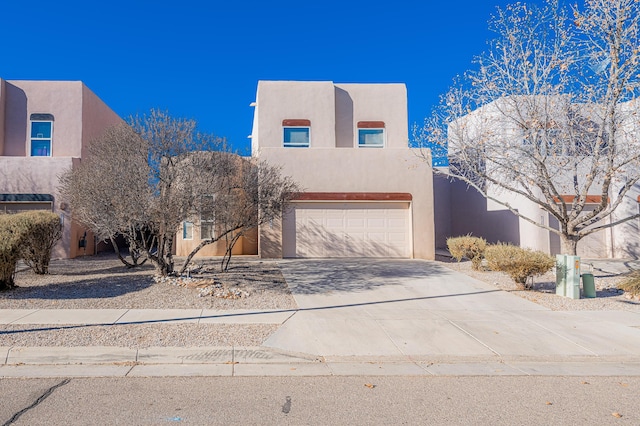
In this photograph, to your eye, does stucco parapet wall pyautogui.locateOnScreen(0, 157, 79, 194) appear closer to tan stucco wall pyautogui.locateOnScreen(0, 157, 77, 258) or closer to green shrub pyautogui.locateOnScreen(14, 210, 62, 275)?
tan stucco wall pyautogui.locateOnScreen(0, 157, 77, 258)

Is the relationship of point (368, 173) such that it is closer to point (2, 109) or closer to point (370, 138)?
point (370, 138)

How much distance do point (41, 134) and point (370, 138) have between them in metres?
13.9

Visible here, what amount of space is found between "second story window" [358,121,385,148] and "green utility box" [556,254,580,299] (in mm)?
10690

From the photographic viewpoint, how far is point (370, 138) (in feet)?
64.2

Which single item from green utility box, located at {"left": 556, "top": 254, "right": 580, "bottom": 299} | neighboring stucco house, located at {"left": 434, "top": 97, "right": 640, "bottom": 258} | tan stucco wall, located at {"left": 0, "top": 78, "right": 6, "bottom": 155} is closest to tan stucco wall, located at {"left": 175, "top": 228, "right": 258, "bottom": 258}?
tan stucco wall, located at {"left": 0, "top": 78, "right": 6, "bottom": 155}

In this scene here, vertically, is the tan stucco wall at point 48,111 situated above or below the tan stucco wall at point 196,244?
above

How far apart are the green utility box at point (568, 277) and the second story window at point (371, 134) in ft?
35.1

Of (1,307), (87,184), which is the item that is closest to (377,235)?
(87,184)

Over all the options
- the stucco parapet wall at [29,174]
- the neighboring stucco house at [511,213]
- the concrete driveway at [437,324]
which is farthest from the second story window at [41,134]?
the neighboring stucco house at [511,213]

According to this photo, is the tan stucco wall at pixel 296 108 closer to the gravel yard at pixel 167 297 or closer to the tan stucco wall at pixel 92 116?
the gravel yard at pixel 167 297

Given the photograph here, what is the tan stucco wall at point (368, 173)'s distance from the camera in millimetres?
16266

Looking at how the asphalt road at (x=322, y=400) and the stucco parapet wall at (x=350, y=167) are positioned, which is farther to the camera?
the stucco parapet wall at (x=350, y=167)

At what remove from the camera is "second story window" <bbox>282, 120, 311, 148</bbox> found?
18734 mm

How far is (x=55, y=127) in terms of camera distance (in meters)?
17.7
